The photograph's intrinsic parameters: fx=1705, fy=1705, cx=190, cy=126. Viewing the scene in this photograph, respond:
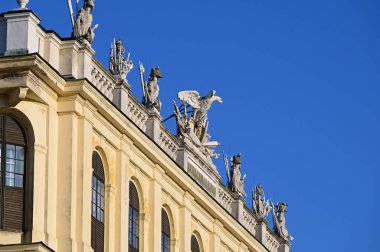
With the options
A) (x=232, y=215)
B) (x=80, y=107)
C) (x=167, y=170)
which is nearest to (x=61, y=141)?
(x=80, y=107)

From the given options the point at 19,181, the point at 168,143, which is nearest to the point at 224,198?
the point at 168,143

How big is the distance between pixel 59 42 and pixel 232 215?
Answer: 14.5 meters

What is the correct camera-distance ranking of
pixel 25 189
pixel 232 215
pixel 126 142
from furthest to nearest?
pixel 232 215 < pixel 126 142 < pixel 25 189

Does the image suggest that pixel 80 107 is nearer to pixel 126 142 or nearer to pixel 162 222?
pixel 126 142

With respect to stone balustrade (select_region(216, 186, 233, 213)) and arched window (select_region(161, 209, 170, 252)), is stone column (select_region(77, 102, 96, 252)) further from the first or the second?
stone balustrade (select_region(216, 186, 233, 213))

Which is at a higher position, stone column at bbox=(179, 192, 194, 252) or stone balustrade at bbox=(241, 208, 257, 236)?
stone balustrade at bbox=(241, 208, 257, 236)

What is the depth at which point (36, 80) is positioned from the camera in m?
50.1

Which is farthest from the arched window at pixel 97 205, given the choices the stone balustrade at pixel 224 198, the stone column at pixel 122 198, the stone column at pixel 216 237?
the stone balustrade at pixel 224 198

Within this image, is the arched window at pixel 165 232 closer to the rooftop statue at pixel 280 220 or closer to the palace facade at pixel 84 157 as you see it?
the palace facade at pixel 84 157

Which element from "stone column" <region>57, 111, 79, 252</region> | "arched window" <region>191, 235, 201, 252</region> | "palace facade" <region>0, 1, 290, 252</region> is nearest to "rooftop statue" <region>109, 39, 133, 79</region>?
"palace facade" <region>0, 1, 290, 252</region>

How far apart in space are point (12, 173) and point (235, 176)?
1788 centimetres

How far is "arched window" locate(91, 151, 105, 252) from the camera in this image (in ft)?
172

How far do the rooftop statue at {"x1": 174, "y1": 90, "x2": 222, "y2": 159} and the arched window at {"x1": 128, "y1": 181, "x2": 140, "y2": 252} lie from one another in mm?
5977

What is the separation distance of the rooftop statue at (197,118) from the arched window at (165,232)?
13.2 feet
